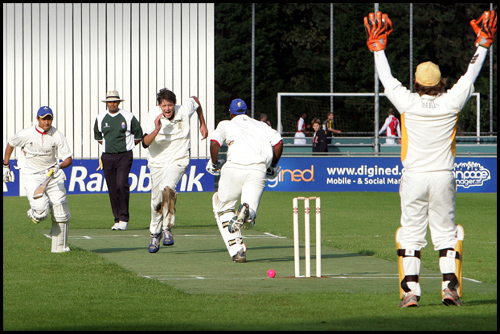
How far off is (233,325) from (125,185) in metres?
10.2

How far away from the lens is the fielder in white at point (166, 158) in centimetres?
1285

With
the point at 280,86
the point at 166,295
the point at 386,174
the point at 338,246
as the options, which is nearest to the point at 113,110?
the point at 338,246

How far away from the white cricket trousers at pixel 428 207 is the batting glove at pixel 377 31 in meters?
1.14

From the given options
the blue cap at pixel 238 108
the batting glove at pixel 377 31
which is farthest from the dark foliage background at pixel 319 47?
the batting glove at pixel 377 31

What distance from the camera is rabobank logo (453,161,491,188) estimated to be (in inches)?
1080

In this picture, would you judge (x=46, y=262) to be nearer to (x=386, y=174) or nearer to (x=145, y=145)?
(x=145, y=145)

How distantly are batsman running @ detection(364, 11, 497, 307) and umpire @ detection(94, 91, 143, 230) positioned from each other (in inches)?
→ 356

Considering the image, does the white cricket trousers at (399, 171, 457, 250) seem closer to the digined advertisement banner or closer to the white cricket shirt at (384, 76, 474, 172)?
the white cricket shirt at (384, 76, 474, 172)

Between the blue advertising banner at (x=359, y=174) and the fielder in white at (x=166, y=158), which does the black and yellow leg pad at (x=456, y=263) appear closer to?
the fielder in white at (x=166, y=158)

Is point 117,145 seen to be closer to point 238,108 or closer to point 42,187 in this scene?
point 42,187

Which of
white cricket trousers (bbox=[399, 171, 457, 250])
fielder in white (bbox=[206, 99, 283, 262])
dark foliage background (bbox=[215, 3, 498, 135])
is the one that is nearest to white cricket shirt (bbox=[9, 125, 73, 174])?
fielder in white (bbox=[206, 99, 283, 262])

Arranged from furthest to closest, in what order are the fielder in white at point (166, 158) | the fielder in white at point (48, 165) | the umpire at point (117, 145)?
1. the umpire at point (117, 145)
2. the fielder in white at point (166, 158)
3. the fielder in white at point (48, 165)

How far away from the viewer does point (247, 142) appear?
1116 centimetres

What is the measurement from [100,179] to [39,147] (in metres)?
14.6
